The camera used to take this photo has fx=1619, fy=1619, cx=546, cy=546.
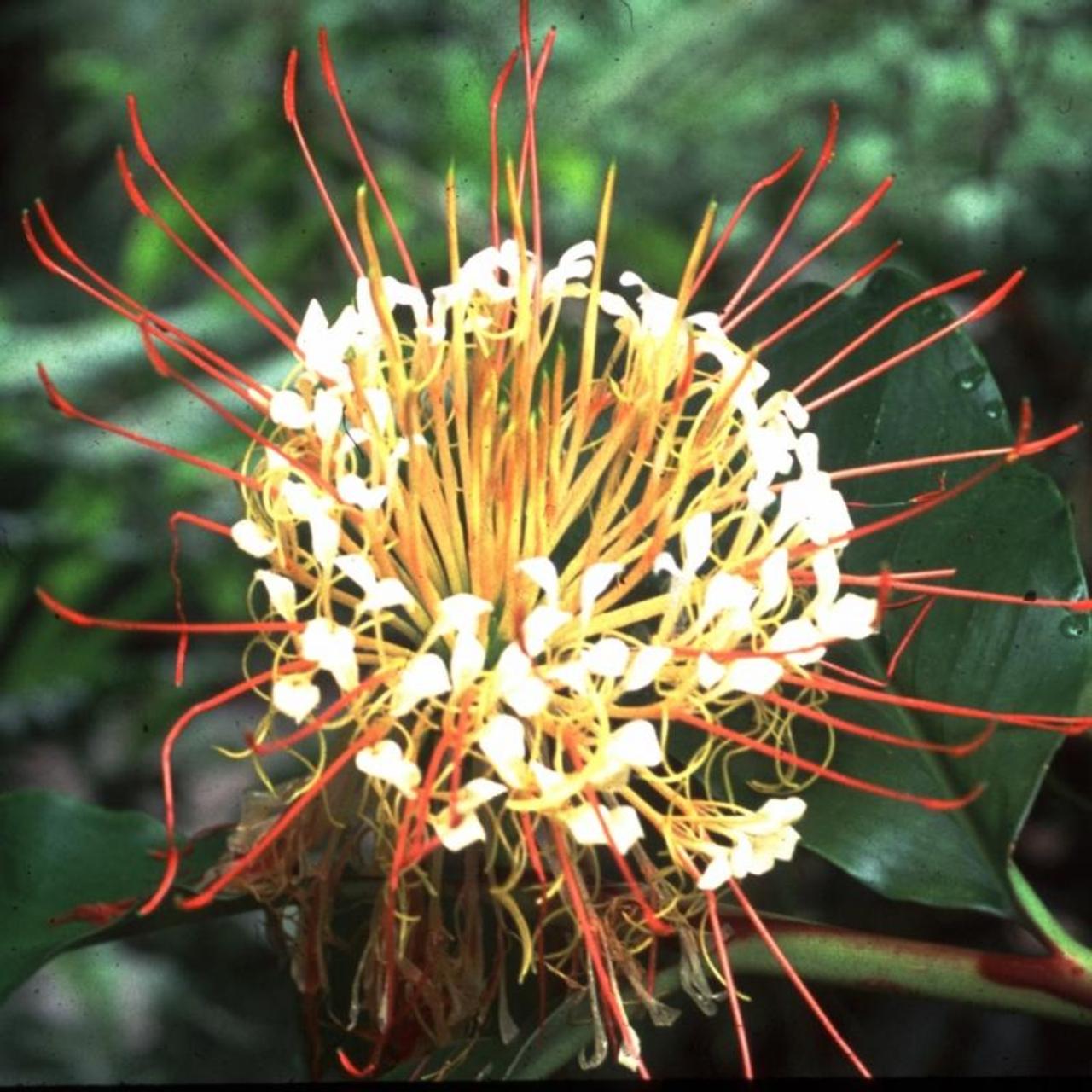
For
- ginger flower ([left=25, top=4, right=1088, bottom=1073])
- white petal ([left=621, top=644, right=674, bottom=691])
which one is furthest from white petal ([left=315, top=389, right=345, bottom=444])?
white petal ([left=621, top=644, right=674, bottom=691])

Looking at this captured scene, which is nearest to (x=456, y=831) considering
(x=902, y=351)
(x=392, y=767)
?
(x=392, y=767)

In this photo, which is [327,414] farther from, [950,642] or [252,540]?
[950,642]

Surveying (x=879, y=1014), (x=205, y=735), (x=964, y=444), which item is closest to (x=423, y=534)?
(x=964, y=444)

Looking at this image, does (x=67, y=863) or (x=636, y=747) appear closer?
(x=636, y=747)

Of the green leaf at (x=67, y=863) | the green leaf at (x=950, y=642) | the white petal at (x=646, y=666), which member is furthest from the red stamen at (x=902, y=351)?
the green leaf at (x=67, y=863)

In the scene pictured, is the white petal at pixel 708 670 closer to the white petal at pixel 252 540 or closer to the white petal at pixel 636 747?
the white petal at pixel 636 747

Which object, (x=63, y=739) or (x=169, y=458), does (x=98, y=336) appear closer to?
(x=169, y=458)
